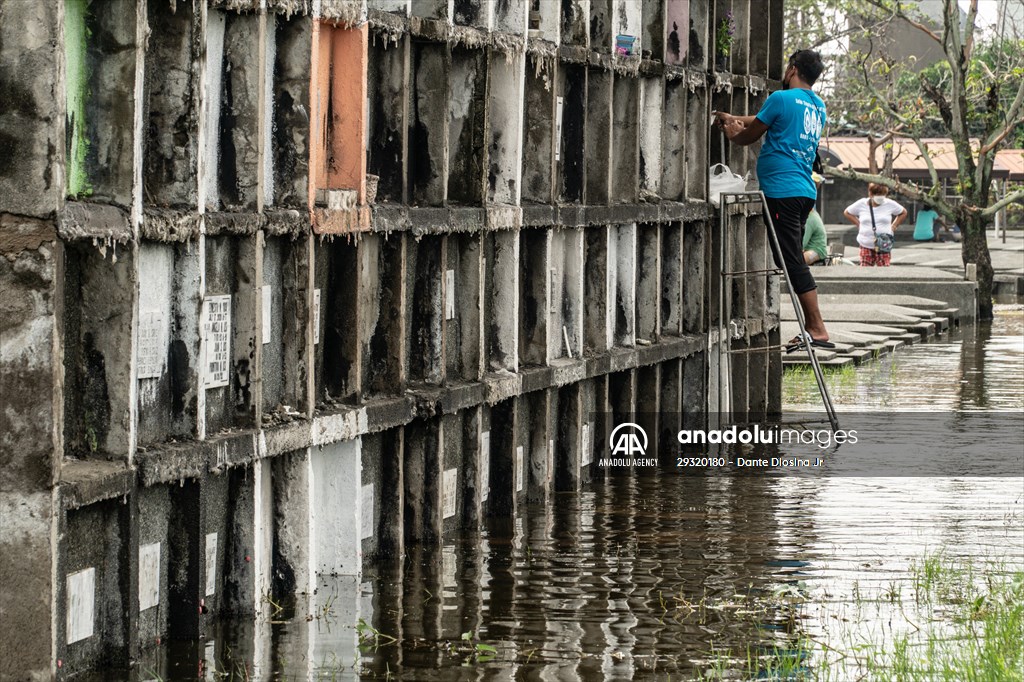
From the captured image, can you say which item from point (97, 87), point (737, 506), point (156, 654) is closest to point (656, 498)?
point (737, 506)

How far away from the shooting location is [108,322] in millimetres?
6559

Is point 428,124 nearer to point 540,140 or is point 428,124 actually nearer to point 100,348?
point 540,140

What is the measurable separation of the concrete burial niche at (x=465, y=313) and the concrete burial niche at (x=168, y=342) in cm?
279

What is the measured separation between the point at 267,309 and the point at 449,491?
87.1 inches

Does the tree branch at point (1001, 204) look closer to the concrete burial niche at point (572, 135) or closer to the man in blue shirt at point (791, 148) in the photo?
the man in blue shirt at point (791, 148)

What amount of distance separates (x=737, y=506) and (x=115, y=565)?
5433 millimetres

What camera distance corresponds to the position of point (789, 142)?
13.9m

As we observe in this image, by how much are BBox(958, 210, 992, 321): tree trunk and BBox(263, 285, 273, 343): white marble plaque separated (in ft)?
69.3

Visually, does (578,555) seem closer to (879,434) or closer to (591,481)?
(591,481)

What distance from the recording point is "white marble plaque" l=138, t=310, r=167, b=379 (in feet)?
22.4

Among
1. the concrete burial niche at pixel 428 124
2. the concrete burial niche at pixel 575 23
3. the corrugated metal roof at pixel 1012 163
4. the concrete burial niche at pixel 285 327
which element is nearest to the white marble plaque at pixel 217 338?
the concrete burial niche at pixel 285 327

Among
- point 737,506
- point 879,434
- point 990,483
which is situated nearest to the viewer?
point 737,506

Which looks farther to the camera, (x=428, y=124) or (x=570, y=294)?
(x=570, y=294)

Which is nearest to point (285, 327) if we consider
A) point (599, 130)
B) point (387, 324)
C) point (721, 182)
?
point (387, 324)
